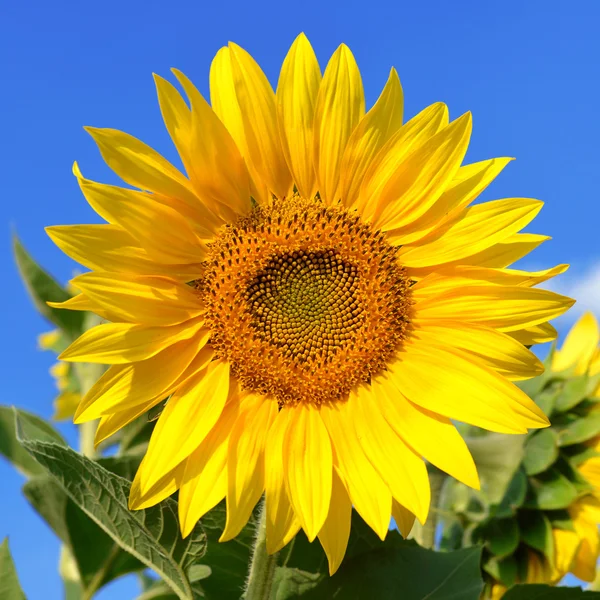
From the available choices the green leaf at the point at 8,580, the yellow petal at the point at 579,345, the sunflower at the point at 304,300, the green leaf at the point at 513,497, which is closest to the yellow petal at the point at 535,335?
the sunflower at the point at 304,300

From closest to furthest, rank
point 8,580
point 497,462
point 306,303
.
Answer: point 306,303 → point 8,580 → point 497,462

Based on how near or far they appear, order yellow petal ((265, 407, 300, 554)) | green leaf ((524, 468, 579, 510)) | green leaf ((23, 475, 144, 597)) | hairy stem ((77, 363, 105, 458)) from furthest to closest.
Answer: hairy stem ((77, 363, 105, 458)) → green leaf ((524, 468, 579, 510)) → green leaf ((23, 475, 144, 597)) → yellow petal ((265, 407, 300, 554))

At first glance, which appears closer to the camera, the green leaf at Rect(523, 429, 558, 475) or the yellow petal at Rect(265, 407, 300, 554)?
the yellow petal at Rect(265, 407, 300, 554)

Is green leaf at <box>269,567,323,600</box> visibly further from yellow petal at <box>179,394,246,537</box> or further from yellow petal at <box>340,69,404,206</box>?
yellow petal at <box>340,69,404,206</box>

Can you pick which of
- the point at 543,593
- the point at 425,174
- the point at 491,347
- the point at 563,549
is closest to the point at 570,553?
the point at 563,549

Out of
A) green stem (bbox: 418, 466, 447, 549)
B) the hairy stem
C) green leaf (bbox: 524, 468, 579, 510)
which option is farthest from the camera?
the hairy stem

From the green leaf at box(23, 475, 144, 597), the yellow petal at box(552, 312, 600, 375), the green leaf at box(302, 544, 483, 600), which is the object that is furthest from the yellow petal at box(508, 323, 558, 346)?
the green leaf at box(23, 475, 144, 597)

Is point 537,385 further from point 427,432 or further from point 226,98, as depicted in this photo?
point 226,98
